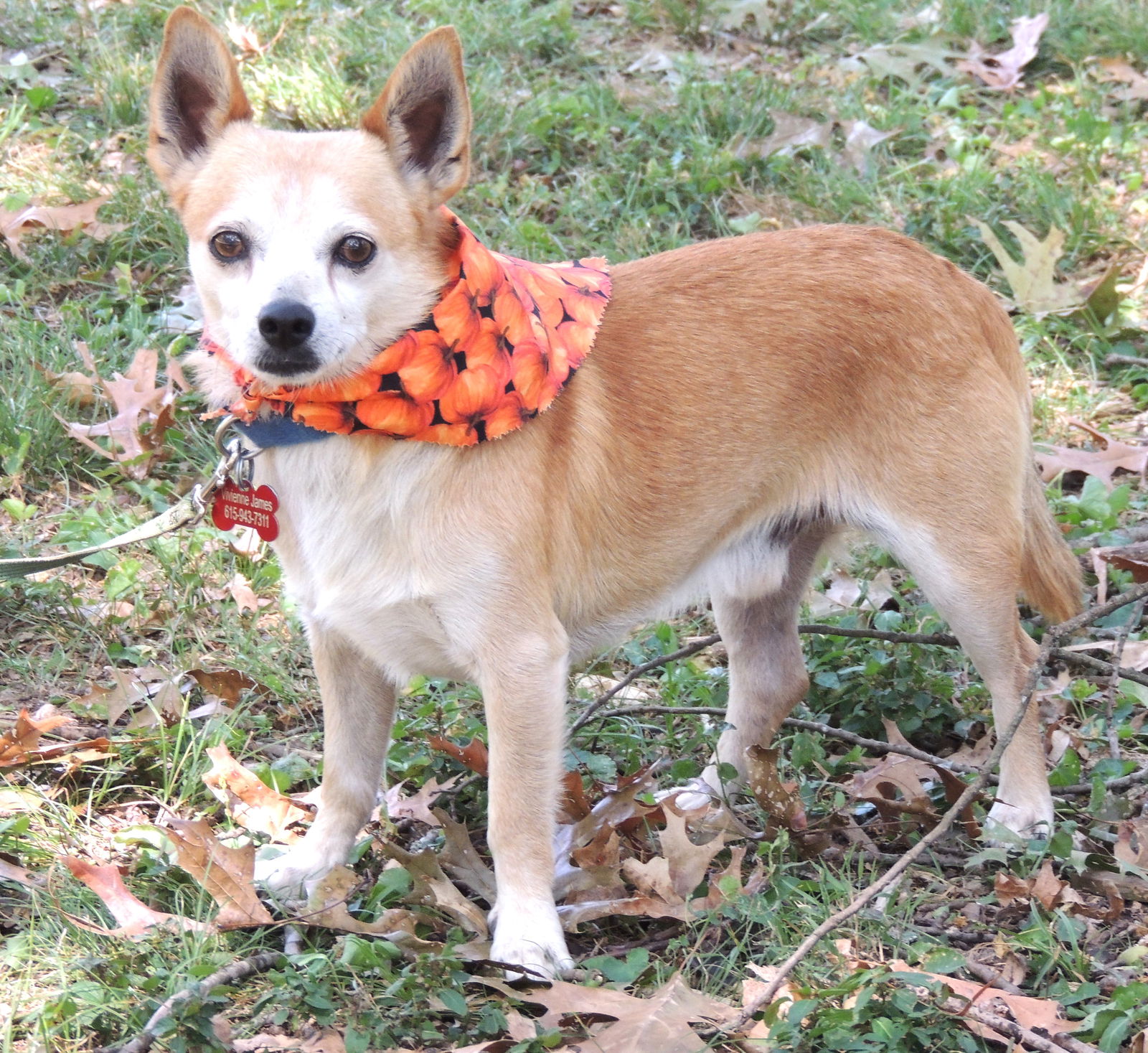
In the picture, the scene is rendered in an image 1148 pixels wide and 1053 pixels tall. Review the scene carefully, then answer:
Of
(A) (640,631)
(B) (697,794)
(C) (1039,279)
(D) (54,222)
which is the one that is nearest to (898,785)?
(B) (697,794)

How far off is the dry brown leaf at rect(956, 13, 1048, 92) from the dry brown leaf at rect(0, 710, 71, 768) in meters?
5.47

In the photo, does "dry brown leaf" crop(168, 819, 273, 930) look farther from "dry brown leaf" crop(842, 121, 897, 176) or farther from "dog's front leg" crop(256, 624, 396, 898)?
"dry brown leaf" crop(842, 121, 897, 176)

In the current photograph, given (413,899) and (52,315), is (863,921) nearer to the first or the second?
(413,899)

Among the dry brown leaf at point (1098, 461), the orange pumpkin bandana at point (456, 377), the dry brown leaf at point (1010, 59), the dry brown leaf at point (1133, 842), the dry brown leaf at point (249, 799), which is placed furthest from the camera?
the dry brown leaf at point (1010, 59)

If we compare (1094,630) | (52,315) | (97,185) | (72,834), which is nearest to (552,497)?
(72,834)

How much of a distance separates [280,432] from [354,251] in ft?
1.45

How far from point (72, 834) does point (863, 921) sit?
1887 mm

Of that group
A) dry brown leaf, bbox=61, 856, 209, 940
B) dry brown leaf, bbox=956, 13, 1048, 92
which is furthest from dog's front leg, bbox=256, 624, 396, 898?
dry brown leaf, bbox=956, 13, 1048, 92

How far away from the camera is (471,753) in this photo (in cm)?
343

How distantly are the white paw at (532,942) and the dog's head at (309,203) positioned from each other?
1258 mm

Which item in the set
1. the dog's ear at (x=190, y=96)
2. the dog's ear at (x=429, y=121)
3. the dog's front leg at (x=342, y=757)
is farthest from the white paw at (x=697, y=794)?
the dog's ear at (x=190, y=96)

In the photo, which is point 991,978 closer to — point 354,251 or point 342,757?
Answer: point 342,757

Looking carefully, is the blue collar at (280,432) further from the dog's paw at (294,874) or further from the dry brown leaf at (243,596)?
the dry brown leaf at (243,596)

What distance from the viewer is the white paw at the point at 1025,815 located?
10.9ft
